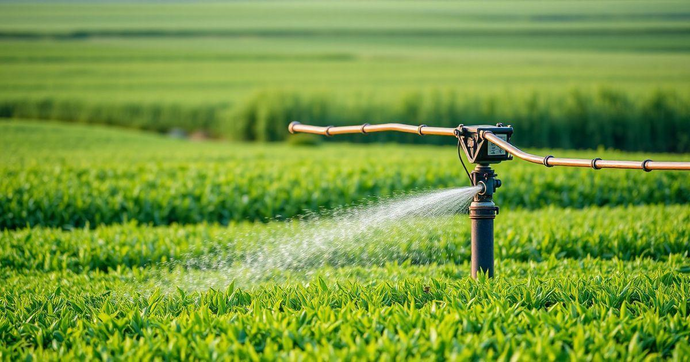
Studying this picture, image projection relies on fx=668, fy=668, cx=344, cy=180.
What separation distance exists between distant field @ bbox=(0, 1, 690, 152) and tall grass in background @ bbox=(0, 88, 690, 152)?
81mm

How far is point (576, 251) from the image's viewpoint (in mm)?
6359

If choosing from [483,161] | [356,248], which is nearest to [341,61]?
[356,248]

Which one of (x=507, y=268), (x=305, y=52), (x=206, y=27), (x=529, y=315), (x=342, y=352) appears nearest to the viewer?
(x=342, y=352)

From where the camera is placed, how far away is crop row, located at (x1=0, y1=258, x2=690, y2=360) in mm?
2938

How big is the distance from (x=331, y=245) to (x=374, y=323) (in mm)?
3550

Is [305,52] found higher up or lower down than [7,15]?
lower down

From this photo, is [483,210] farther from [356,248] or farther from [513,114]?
[513,114]

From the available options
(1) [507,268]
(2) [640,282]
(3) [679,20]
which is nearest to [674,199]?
(1) [507,268]

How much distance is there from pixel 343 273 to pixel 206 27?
82959 millimetres

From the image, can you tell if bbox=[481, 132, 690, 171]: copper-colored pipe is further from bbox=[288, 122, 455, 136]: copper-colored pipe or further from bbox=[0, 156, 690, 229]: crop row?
bbox=[0, 156, 690, 229]: crop row

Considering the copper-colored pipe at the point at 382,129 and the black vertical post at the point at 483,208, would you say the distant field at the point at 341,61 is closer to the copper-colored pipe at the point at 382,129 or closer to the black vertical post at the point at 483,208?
the copper-colored pipe at the point at 382,129

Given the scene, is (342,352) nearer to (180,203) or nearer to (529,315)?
(529,315)

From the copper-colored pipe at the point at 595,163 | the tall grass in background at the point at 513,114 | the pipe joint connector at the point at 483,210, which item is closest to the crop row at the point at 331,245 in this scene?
the pipe joint connector at the point at 483,210

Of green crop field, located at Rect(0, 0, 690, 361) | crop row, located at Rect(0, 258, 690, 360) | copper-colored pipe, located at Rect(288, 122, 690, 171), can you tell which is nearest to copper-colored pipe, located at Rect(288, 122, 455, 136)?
copper-colored pipe, located at Rect(288, 122, 690, 171)
